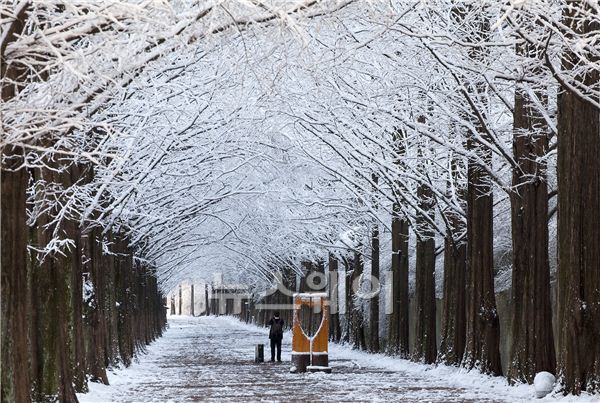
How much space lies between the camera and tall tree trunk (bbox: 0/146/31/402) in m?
11.1

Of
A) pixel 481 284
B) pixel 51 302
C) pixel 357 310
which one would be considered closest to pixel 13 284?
pixel 51 302

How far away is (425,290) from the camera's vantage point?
31641 mm

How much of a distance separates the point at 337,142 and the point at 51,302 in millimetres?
15000

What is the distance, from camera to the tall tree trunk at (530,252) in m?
20.0

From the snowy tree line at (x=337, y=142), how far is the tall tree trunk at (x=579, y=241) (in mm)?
32

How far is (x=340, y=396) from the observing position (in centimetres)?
2081

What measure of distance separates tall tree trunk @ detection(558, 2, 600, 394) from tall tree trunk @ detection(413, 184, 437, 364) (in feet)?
44.0

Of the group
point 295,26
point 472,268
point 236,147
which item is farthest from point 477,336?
point 295,26

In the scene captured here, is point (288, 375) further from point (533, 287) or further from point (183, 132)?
point (533, 287)

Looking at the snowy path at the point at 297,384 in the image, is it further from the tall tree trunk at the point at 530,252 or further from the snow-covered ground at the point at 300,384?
the tall tree trunk at the point at 530,252

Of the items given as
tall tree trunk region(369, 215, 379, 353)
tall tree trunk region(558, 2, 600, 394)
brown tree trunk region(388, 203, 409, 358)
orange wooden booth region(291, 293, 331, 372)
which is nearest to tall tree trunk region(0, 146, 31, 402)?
tall tree trunk region(558, 2, 600, 394)

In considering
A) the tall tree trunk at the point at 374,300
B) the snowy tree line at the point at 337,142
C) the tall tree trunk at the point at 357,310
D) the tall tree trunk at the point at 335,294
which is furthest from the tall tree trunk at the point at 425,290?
the tall tree trunk at the point at 335,294

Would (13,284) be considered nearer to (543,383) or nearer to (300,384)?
(543,383)

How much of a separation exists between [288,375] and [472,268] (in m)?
6.01
